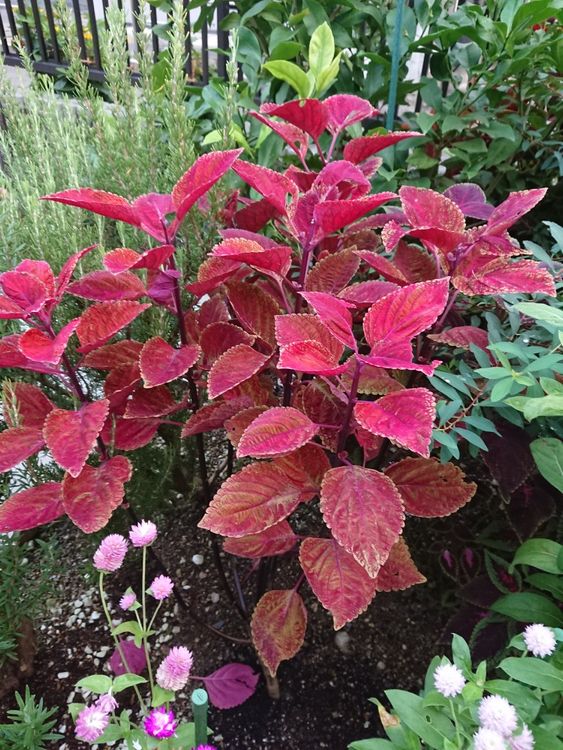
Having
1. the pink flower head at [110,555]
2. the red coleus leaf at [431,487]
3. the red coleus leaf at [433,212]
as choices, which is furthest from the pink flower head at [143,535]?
the red coleus leaf at [433,212]

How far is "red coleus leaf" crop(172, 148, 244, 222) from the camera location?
0.83 m

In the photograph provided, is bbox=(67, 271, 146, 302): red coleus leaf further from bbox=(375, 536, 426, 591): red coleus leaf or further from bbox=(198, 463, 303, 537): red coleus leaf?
bbox=(375, 536, 426, 591): red coleus leaf

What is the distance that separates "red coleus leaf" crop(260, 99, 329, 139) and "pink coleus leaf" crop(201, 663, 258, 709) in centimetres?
96

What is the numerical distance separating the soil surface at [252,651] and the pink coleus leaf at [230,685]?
7 cm

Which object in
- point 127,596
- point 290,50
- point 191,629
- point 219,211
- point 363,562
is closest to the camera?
point 363,562

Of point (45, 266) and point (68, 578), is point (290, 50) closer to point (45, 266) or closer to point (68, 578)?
point (45, 266)

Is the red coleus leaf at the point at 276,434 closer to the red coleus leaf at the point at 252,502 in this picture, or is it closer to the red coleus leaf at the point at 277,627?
the red coleus leaf at the point at 252,502

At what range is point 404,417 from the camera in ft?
2.33

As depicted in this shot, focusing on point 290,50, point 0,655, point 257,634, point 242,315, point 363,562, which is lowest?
point 0,655

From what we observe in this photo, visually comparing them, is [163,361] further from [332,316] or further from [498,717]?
[498,717]

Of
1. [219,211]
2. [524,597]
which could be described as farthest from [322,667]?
[219,211]

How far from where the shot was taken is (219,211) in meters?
1.12

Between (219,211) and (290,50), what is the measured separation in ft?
2.90

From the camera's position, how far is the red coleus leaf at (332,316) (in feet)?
2.43
